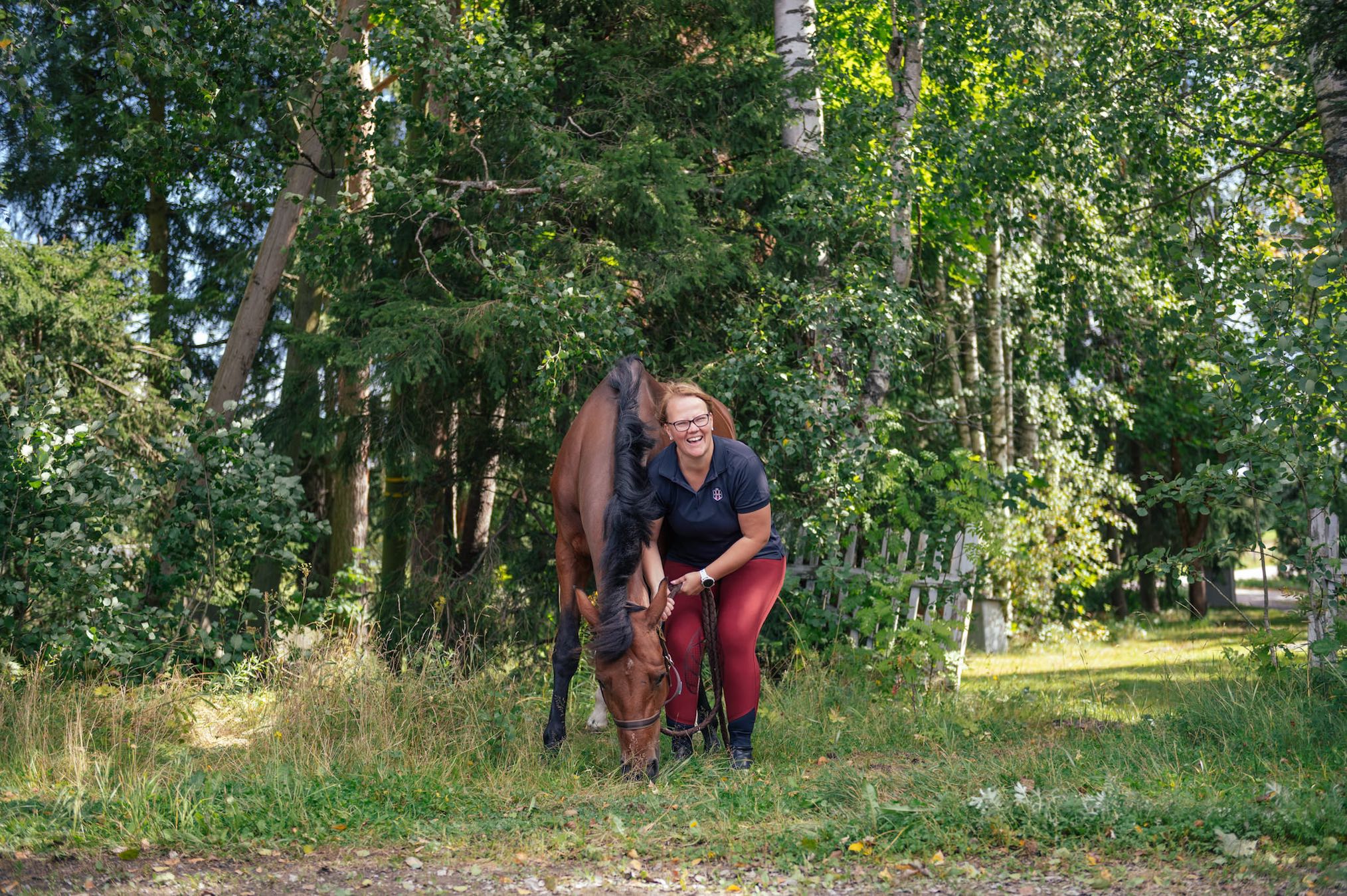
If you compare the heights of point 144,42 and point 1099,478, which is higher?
point 144,42

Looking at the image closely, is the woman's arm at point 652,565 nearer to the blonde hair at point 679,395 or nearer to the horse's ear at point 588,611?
the horse's ear at point 588,611

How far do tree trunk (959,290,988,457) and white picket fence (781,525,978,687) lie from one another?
4280 mm

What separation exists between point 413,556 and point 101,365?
13.4 feet

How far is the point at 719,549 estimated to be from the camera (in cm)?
516

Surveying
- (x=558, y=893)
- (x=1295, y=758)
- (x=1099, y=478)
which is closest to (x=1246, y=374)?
(x=1295, y=758)

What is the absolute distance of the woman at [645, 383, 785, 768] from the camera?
4941 millimetres

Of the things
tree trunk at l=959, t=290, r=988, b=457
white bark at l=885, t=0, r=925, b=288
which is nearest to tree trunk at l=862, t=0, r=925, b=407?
white bark at l=885, t=0, r=925, b=288

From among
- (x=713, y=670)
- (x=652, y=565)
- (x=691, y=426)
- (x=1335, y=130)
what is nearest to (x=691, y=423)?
(x=691, y=426)

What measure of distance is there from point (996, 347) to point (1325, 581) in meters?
7.69

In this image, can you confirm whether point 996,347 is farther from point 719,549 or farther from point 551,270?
point 719,549

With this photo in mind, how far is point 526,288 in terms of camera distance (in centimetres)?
718

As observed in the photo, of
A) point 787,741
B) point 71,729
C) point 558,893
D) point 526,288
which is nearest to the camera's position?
point 558,893

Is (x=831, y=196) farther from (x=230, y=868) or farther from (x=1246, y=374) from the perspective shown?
(x=230, y=868)

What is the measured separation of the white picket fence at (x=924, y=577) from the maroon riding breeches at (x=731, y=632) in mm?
2482
